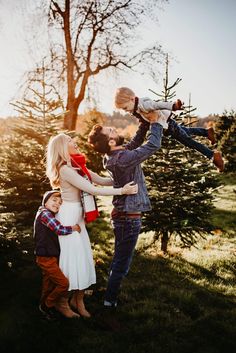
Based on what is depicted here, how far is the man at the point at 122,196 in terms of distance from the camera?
3850mm

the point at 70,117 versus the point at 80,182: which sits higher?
the point at 70,117

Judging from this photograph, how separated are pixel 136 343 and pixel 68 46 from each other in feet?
51.9

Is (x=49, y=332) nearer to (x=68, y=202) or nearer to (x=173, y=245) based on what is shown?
(x=68, y=202)

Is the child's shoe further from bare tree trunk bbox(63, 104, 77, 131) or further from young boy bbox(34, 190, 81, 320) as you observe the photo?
bare tree trunk bbox(63, 104, 77, 131)

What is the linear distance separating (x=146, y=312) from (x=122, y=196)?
65.8 inches

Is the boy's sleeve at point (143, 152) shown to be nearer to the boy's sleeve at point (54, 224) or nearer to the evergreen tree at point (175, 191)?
the boy's sleeve at point (54, 224)

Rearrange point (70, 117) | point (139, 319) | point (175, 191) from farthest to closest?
1. point (70, 117)
2. point (175, 191)
3. point (139, 319)

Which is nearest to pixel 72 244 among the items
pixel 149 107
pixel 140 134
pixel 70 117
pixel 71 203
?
pixel 71 203

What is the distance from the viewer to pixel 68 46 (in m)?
17.1

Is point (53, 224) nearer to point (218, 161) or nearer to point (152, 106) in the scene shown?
point (152, 106)

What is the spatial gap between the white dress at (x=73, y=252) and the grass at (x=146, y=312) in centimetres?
54

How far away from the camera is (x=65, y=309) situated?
4375mm

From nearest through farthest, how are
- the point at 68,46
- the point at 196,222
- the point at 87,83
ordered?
1. the point at 196,222
2. the point at 68,46
3. the point at 87,83

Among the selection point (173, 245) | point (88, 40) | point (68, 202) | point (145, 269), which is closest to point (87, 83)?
point (88, 40)
